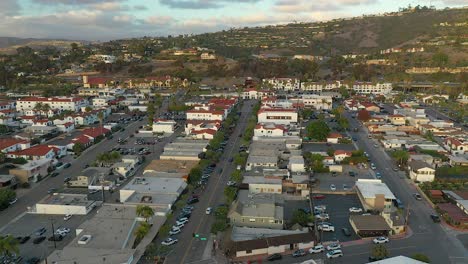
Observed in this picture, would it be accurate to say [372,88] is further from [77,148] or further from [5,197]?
[5,197]

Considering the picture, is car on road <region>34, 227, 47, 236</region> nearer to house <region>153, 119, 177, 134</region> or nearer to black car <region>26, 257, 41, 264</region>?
black car <region>26, 257, 41, 264</region>

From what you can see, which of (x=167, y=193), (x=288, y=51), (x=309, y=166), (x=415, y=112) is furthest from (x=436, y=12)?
(x=167, y=193)

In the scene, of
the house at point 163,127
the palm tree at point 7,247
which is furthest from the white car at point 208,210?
the house at point 163,127

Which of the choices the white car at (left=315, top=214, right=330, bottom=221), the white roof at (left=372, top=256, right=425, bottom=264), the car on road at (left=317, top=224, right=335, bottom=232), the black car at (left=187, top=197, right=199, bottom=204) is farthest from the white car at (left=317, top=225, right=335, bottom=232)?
the black car at (left=187, top=197, right=199, bottom=204)

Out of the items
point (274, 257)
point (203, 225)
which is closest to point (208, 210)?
point (203, 225)

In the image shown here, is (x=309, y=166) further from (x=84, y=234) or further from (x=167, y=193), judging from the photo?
(x=84, y=234)

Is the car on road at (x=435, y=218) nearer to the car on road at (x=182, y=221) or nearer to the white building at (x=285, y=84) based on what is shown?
the car on road at (x=182, y=221)
